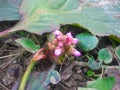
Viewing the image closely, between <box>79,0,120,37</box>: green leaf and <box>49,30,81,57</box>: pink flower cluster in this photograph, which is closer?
<box>49,30,81,57</box>: pink flower cluster

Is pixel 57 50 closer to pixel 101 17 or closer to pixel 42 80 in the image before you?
pixel 42 80

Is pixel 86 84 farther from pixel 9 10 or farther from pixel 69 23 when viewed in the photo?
pixel 9 10

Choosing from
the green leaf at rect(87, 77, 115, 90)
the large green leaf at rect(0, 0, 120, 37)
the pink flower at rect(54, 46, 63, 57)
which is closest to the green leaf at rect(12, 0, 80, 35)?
the large green leaf at rect(0, 0, 120, 37)

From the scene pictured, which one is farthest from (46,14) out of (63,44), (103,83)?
(103,83)

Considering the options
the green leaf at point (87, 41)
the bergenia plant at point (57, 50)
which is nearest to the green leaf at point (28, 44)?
the bergenia plant at point (57, 50)

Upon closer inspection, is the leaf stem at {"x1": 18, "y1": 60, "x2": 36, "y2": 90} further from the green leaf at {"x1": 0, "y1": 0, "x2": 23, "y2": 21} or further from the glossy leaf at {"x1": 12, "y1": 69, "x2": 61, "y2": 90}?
the green leaf at {"x1": 0, "y1": 0, "x2": 23, "y2": 21}

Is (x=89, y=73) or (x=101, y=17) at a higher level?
(x=101, y=17)

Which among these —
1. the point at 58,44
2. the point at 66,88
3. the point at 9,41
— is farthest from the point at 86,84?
the point at 9,41
